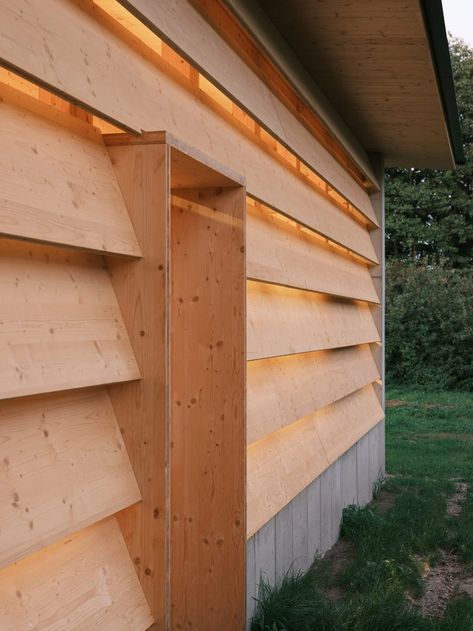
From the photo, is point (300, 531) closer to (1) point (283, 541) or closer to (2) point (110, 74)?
(1) point (283, 541)

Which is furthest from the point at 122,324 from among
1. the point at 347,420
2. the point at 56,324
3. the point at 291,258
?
the point at 347,420

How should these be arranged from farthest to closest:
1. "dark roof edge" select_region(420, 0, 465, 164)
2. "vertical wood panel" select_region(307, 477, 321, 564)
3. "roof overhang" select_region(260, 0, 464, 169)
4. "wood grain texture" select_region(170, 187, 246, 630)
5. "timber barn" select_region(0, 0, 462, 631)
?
"vertical wood panel" select_region(307, 477, 321, 564) < "roof overhang" select_region(260, 0, 464, 169) < "dark roof edge" select_region(420, 0, 465, 164) < "wood grain texture" select_region(170, 187, 246, 630) < "timber barn" select_region(0, 0, 462, 631)

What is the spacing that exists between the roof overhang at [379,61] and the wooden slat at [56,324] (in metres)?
2.53

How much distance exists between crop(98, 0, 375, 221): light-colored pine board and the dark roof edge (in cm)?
94

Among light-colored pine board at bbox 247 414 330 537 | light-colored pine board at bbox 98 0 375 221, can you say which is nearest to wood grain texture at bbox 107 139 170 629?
light-colored pine board at bbox 98 0 375 221

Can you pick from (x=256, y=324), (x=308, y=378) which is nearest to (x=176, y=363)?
(x=256, y=324)

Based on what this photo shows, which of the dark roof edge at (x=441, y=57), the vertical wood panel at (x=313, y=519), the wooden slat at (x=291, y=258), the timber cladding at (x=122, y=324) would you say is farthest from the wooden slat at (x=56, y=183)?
the vertical wood panel at (x=313, y=519)

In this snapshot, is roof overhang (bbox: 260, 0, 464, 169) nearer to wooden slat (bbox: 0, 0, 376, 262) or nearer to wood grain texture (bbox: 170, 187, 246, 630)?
wooden slat (bbox: 0, 0, 376, 262)

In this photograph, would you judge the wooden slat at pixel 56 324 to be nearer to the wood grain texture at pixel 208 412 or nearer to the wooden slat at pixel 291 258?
the wood grain texture at pixel 208 412

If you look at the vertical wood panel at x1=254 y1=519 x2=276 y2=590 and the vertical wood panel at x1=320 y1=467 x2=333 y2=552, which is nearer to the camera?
the vertical wood panel at x1=254 y1=519 x2=276 y2=590

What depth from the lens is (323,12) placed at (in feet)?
15.2

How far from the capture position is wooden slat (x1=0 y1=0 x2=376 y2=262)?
2.14 m

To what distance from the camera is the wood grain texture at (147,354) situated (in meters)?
2.56

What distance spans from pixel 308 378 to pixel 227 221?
2361 millimetres
